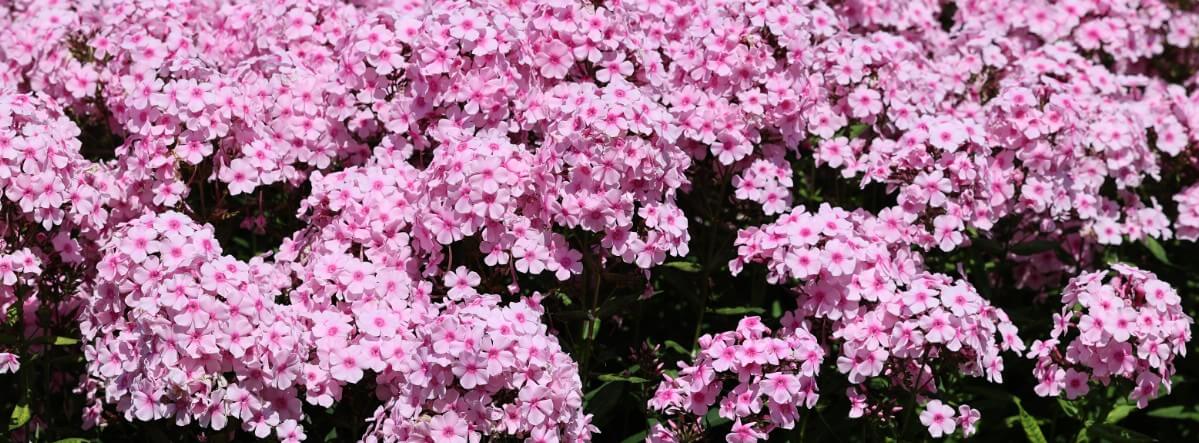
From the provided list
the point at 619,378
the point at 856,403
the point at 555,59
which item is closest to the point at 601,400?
the point at 619,378

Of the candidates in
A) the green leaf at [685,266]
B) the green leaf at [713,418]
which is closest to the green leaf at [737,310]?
the green leaf at [685,266]

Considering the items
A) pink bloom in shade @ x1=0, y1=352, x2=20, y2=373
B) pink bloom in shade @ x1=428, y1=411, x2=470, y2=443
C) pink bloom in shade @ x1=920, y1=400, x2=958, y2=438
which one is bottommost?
pink bloom in shade @ x1=920, y1=400, x2=958, y2=438

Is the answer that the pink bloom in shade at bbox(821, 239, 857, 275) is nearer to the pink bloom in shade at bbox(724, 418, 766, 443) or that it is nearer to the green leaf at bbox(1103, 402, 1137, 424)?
the pink bloom in shade at bbox(724, 418, 766, 443)

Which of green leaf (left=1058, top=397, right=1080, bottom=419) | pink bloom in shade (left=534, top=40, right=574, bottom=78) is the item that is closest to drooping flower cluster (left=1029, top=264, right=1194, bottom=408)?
green leaf (left=1058, top=397, right=1080, bottom=419)

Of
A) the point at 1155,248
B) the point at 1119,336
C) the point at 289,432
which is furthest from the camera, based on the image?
the point at 1155,248

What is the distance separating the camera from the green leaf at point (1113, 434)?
6016 millimetres

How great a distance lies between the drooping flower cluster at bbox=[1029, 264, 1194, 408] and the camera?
18.2 feet

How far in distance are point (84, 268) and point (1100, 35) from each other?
5.37m

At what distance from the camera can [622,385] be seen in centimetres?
595

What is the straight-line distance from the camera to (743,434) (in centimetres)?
534

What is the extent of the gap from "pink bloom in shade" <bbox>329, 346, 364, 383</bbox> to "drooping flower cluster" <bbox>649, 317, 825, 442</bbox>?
1.16 meters

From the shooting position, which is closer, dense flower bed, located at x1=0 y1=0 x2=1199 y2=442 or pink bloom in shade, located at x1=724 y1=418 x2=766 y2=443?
dense flower bed, located at x1=0 y1=0 x2=1199 y2=442

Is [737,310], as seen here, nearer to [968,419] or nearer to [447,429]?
[968,419]

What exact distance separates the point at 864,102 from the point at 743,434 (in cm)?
180
